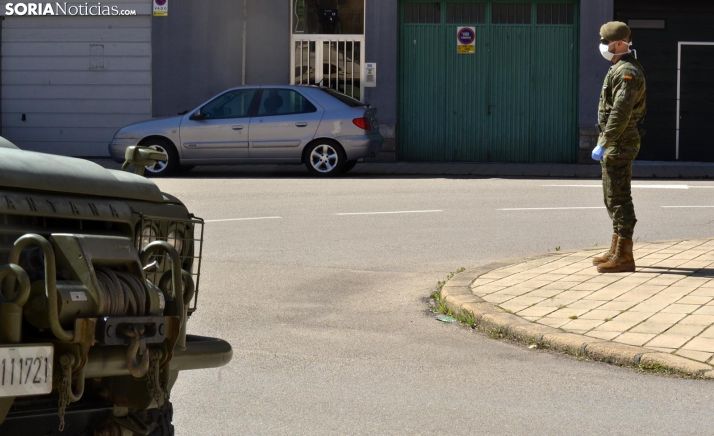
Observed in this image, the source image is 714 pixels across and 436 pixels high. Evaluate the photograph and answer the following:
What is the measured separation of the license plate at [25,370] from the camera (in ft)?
11.3

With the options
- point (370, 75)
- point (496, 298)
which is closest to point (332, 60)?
point (370, 75)

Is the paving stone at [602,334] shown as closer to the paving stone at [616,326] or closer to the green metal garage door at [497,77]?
the paving stone at [616,326]

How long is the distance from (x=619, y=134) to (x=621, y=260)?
95 centimetres

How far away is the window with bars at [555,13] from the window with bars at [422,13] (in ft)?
6.47

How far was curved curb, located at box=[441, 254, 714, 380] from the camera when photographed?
274 inches

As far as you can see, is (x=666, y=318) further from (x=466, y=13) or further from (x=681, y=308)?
(x=466, y=13)

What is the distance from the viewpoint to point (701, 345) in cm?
733

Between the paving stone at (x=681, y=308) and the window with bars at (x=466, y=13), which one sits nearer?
the paving stone at (x=681, y=308)

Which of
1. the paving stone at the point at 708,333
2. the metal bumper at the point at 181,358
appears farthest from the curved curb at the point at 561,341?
the metal bumper at the point at 181,358

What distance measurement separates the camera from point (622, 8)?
26.3 meters

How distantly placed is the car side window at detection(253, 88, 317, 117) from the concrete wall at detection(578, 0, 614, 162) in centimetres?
642

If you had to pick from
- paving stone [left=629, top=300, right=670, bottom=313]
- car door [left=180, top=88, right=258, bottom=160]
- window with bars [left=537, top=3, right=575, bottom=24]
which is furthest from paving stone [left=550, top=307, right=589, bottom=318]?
window with bars [left=537, top=3, right=575, bottom=24]

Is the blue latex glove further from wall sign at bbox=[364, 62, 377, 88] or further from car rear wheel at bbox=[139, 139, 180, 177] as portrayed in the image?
wall sign at bbox=[364, 62, 377, 88]

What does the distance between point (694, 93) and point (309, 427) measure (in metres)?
21.9
